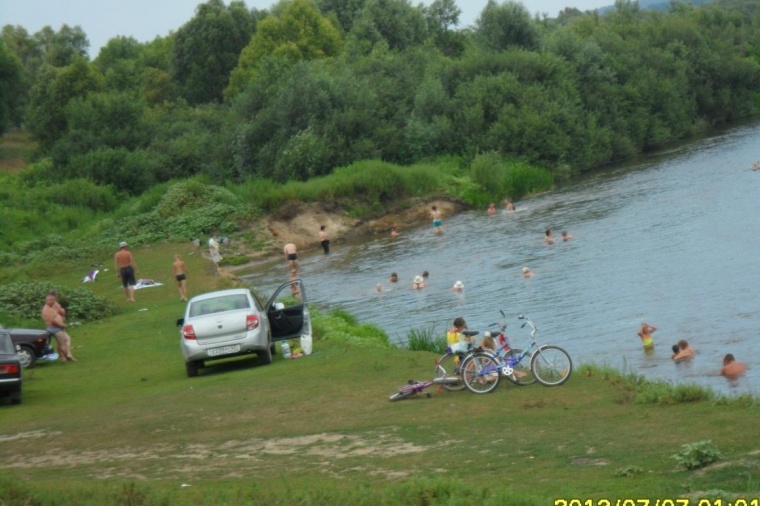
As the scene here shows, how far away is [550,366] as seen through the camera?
17.5m

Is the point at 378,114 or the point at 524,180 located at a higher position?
the point at 378,114

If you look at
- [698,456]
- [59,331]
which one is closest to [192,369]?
[59,331]

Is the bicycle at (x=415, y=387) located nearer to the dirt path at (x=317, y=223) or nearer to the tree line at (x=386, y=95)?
the dirt path at (x=317, y=223)

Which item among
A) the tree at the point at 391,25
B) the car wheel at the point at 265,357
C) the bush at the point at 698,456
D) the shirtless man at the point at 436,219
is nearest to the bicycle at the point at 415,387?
the car wheel at the point at 265,357

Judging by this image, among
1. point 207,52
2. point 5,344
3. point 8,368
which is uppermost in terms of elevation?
point 207,52

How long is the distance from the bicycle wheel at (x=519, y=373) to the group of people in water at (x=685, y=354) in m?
4.60

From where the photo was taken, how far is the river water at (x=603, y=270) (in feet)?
83.5

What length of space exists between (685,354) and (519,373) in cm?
629

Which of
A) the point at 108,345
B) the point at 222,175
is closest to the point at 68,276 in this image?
the point at 108,345

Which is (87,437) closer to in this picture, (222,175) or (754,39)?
(222,175)

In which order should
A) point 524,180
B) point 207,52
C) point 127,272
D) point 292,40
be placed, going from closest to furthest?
point 127,272 → point 524,180 → point 292,40 → point 207,52

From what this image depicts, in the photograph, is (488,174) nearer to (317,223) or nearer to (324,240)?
(317,223)

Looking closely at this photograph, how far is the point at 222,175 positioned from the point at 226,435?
189ft

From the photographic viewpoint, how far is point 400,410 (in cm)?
1628
